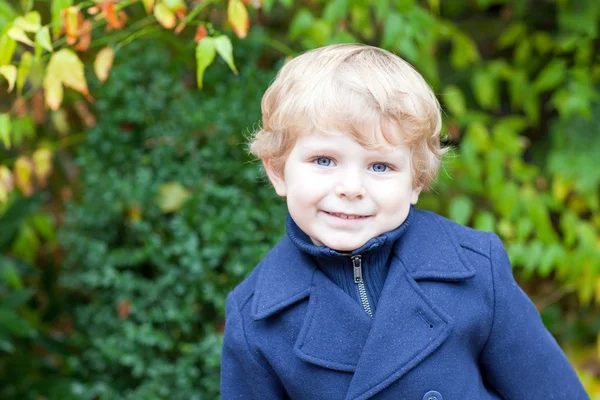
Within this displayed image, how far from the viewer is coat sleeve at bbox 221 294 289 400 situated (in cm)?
171

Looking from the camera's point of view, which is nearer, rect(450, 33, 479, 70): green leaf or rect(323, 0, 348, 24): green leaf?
rect(323, 0, 348, 24): green leaf

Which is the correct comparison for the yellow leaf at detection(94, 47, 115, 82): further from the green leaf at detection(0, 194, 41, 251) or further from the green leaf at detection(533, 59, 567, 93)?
the green leaf at detection(533, 59, 567, 93)

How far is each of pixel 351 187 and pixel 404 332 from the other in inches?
13.9

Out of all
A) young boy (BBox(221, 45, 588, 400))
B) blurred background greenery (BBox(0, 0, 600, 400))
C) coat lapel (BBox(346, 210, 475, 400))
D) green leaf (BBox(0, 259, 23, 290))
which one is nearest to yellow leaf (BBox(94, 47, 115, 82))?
blurred background greenery (BBox(0, 0, 600, 400))

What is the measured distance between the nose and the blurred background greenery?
0.56 metres

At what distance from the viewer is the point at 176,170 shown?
2.62 m

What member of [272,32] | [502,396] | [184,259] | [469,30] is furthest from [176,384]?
[469,30]

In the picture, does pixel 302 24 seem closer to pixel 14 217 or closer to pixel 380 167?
pixel 380 167

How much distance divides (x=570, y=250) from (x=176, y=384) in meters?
1.98

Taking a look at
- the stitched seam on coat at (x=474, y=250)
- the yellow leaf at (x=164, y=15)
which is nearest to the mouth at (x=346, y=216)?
the stitched seam on coat at (x=474, y=250)

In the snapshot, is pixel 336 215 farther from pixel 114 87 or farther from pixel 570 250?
pixel 570 250

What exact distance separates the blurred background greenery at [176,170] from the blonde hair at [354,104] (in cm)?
38

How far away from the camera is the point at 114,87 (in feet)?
8.86

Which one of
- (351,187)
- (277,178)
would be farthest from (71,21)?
(351,187)
